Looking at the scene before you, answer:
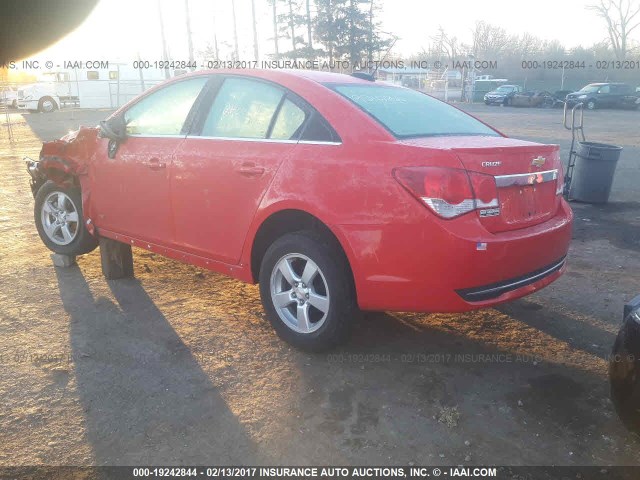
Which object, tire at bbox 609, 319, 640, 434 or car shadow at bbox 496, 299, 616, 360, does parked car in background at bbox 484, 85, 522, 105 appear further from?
tire at bbox 609, 319, 640, 434

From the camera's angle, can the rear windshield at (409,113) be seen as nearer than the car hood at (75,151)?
Yes

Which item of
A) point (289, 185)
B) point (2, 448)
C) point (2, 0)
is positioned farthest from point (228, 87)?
point (2, 0)

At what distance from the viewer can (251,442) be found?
8.68ft

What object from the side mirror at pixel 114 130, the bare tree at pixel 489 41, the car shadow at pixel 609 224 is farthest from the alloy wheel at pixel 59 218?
the bare tree at pixel 489 41

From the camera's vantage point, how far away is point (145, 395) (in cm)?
304

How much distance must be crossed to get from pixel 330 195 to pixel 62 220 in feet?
10.5

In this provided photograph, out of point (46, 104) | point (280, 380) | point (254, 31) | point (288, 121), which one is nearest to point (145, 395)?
point (280, 380)

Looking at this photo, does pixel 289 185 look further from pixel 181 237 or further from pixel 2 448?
pixel 2 448

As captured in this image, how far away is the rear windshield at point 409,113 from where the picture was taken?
11.2ft

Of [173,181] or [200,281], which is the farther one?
[200,281]

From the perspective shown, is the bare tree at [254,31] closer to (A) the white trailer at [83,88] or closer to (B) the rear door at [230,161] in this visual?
(A) the white trailer at [83,88]

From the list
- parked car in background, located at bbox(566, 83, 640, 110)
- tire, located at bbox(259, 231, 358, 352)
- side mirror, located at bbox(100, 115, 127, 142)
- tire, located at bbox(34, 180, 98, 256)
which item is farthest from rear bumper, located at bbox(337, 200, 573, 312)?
parked car in background, located at bbox(566, 83, 640, 110)

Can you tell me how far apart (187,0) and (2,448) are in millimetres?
40674

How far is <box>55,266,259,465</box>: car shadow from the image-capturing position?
8.48ft
